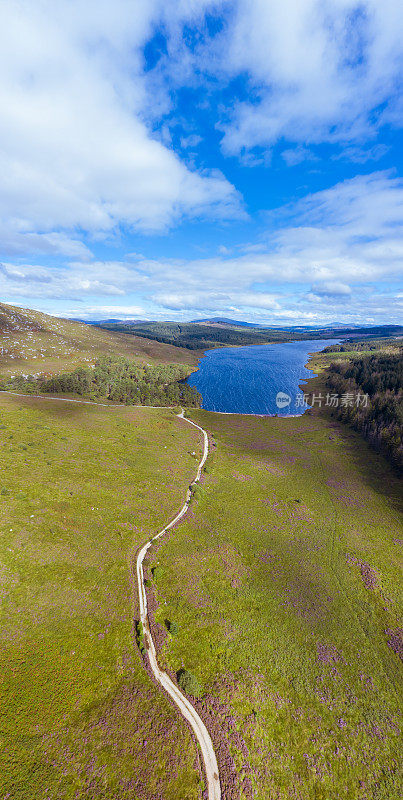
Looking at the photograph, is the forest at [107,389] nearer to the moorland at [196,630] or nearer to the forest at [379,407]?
the moorland at [196,630]

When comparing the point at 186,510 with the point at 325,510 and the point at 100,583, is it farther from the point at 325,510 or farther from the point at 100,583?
the point at 325,510

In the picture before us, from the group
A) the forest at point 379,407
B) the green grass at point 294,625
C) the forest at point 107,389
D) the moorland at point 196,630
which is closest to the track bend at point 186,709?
the moorland at point 196,630

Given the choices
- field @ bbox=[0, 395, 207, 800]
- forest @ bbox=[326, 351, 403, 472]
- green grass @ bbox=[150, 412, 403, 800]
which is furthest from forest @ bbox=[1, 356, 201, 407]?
green grass @ bbox=[150, 412, 403, 800]

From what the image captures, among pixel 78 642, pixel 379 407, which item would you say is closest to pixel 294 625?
pixel 78 642

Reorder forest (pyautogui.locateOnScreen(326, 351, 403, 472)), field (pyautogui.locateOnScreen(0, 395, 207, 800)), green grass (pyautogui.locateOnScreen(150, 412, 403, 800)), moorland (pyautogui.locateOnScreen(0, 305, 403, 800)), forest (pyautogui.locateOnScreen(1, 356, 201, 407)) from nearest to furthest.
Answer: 1. field (pyautogui.locateOnScreen(0, 395, 207, 800))
2. moorland (pyautogui.locateOnScreen(0, 305, 403, 800))
3. green grass (pyautogui.locateOnScreen(150, 412, 403, 800))
4. forest (pyautogui.locateOnScreen(326, 351, 403, 472))
5. forest (pyautogui.locateOnScreen(1, 356, 201, 407))

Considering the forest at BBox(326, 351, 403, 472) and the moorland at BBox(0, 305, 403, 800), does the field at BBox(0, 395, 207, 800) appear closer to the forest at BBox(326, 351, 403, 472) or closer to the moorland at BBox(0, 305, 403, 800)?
the moorland at BBox(0, 305, 403, 800)

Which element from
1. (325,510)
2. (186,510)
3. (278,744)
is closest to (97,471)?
(186,510)
